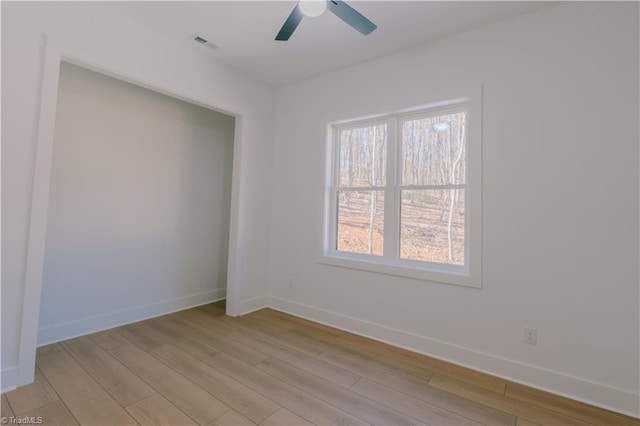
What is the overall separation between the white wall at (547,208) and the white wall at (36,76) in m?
1.98

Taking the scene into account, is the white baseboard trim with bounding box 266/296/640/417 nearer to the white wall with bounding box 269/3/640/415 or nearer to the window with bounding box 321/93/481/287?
the white wall with bounding box 269/3/640/415

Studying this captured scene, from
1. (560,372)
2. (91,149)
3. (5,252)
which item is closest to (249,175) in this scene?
(91,149)

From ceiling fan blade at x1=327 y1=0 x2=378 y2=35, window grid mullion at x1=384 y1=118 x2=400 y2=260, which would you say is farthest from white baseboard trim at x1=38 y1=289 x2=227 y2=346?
ceiling fan blade at x1=327 y1=0 x2=378 y2=35

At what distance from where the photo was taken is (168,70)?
2.92 meters

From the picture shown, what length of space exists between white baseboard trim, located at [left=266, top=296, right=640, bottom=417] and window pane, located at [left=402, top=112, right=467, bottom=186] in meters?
1.50

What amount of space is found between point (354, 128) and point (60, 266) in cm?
332

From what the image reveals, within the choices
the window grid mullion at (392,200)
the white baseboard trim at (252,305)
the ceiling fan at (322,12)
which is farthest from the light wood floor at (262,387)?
the ceiling fan at (322,12)

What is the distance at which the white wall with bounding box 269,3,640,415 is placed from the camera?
6.66 feet

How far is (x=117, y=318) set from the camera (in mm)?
3207

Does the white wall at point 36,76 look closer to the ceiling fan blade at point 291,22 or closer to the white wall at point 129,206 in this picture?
the white wall at point 129,206

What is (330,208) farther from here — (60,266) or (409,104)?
(60,266)

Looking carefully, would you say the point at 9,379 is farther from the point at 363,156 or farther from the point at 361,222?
the point at 363,156

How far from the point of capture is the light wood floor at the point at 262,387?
185cm

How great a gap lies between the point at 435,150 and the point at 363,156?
0.81 metres
